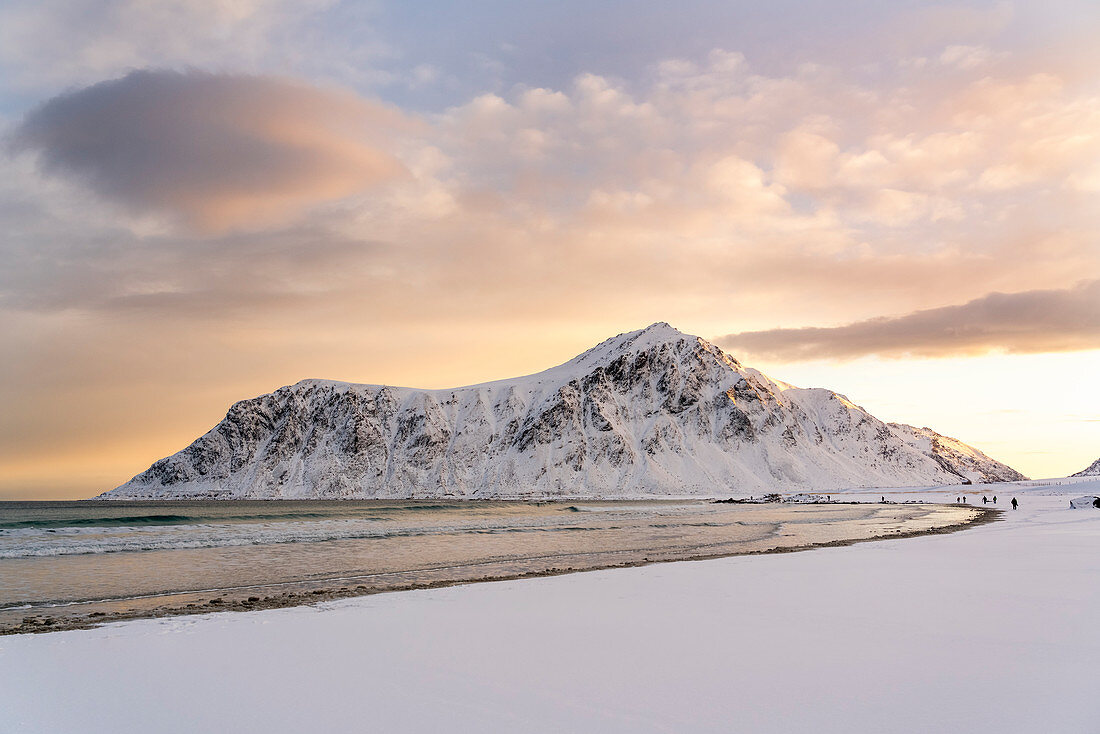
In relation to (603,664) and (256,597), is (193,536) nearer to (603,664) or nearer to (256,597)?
(256,597)

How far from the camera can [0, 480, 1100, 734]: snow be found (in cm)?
712

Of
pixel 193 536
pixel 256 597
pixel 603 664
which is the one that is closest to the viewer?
pixel 603 664

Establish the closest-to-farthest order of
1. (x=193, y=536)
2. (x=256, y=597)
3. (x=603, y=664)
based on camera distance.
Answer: (x=603, y=664), (x=256, y=597), (x=193, y=536)

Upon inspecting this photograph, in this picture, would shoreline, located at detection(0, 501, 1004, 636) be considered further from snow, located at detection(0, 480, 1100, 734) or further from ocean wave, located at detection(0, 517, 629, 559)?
ocean wave, located at detection(0, 517, 629, 559)

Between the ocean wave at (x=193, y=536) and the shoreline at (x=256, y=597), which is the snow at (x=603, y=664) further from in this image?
the ocean wave at (x=193, y=536)

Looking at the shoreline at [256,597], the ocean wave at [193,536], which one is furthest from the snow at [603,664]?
the ocean wave at [193,536]

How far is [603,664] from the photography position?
9.28 metres

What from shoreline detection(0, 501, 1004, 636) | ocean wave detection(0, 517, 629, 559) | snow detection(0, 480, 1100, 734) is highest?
snow detection(0, 480, 1100, 734)

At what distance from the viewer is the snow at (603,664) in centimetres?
712

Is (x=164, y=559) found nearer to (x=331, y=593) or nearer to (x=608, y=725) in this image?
(x=331, y=593)

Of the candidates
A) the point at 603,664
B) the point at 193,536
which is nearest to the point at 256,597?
the point at 603,664

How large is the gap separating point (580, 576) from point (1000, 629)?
11322 millimetres

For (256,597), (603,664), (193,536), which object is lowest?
(193,536)

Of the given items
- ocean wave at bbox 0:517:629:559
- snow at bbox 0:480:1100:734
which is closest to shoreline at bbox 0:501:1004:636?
snow at bbox 0:480:1100:734
